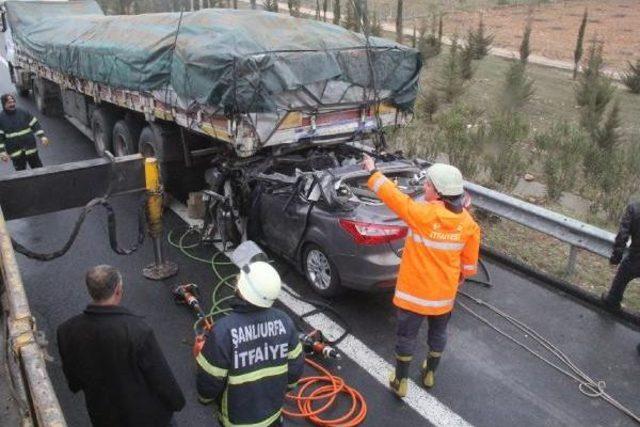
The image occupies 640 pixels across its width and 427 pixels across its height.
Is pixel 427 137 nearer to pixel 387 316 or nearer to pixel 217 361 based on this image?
pixel 387 316

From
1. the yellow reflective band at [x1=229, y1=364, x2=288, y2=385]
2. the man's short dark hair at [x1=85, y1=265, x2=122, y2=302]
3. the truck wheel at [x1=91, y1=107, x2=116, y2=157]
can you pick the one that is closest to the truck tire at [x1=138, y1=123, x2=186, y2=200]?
the truck wheel at [x1=91, y1=107, x2=116, y2=157]

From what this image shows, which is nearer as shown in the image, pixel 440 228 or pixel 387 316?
pixel 440 228

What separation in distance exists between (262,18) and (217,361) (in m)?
5.27

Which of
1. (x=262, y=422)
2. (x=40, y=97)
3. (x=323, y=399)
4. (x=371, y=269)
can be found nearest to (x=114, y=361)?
(x=262, y=422)

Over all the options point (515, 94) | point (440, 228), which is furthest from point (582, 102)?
point (440, 228)

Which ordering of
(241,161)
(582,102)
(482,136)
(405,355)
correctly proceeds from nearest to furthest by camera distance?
1. (405,355)
2. (241,161)
3. (482,136)
4. (582,102)

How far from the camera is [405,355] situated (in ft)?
13.6

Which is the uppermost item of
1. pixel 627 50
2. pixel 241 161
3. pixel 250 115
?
pixel 250 115

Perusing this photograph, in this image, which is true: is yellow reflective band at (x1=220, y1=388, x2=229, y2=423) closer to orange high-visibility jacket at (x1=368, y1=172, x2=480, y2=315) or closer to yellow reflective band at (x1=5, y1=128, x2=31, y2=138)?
orange high-visibility jacket at (x1=368, y1=172, x2=480, y2=315)

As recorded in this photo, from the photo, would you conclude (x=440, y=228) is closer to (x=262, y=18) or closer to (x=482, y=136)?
(x=262, y=18)

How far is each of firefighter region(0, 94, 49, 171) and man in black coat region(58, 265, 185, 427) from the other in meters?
5.89

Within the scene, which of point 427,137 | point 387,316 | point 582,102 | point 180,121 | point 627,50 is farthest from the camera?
point 627,50

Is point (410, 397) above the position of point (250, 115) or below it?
below

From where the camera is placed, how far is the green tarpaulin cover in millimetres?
5891
